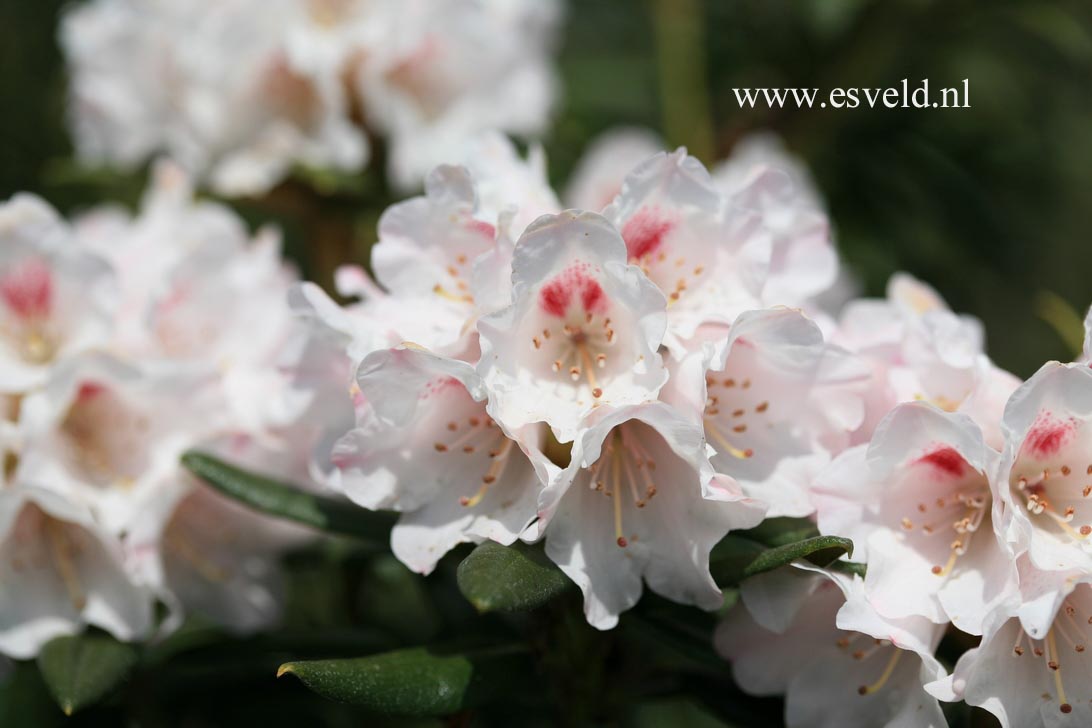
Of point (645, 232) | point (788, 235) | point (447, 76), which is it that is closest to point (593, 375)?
point (645, 232)

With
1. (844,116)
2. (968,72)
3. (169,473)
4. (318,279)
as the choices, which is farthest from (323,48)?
(968,72)

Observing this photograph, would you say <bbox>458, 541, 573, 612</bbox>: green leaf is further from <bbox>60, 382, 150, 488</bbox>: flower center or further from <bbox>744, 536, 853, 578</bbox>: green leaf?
<bbox>60, 382, 150, 488</bbox>: flower center

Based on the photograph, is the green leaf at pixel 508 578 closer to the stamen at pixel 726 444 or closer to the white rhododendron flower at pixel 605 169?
the stamen at pixel 726 444

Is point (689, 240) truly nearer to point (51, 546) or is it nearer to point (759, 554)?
point (759, 554)

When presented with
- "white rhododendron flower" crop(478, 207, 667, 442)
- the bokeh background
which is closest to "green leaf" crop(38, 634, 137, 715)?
"white rhododendron flower" crop(478, 207, 667, 442)

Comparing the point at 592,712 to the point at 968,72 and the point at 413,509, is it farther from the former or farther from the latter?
the point at 968,72

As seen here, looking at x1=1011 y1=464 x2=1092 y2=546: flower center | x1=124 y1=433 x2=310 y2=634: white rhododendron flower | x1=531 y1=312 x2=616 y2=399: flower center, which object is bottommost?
x1=124 y1=433 x2=310 y2=634: white rhododendron flower
